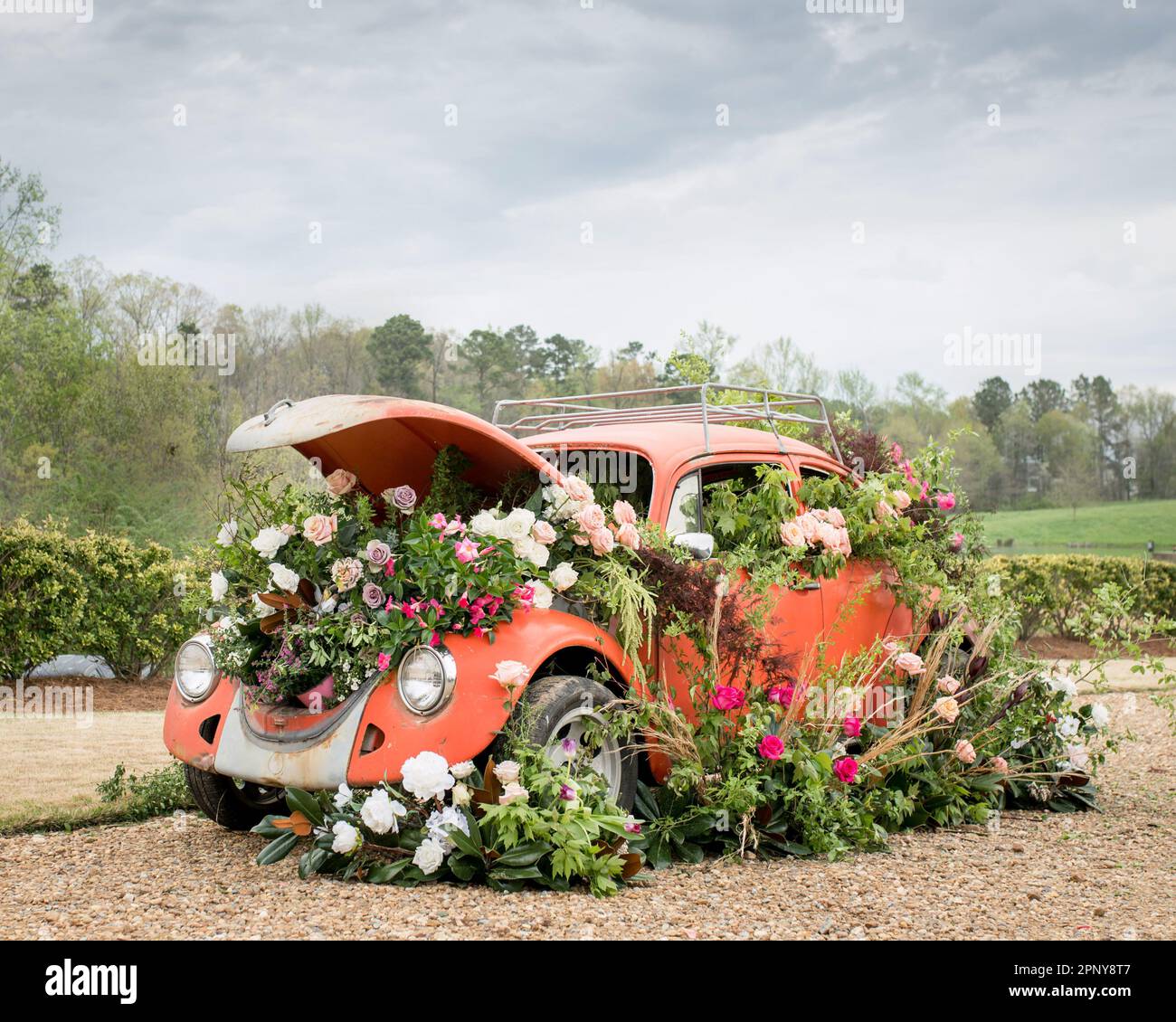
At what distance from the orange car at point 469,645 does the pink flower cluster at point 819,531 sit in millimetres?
260

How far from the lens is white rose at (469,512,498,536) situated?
497 cm

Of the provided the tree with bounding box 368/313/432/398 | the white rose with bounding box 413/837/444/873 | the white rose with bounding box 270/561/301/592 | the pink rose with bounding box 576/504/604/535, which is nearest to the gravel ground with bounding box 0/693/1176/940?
the white rose with bounding box 413/837/444/873

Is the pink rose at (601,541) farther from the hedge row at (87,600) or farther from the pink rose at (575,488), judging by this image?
the hedge row at (87,600)

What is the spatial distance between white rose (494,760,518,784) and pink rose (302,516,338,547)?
137cm

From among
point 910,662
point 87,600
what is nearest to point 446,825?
point 910,662

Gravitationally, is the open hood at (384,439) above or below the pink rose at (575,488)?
above

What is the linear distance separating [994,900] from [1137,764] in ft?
16.0

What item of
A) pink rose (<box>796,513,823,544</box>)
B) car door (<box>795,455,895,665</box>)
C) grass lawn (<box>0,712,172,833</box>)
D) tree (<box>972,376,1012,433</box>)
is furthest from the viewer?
tree (<box>972,376,1012,433</box>)

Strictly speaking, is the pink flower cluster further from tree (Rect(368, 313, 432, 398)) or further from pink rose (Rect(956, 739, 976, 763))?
tree (Rect(368, 313, 432, 398))

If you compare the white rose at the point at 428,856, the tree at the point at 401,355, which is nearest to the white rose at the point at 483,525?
the white rose at the point at 428,856

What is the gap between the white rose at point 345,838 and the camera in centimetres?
450

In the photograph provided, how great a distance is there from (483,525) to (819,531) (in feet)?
6.53
